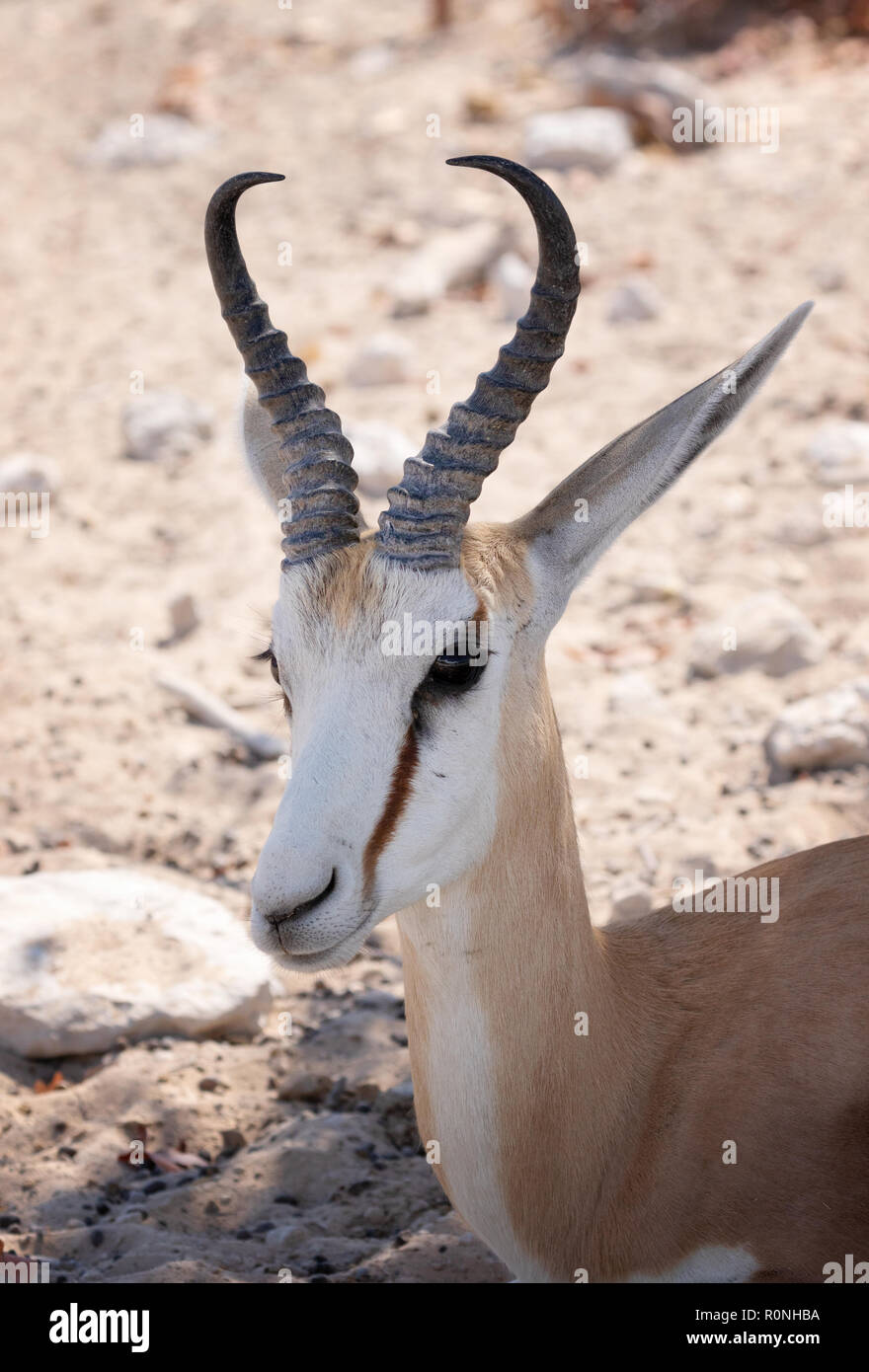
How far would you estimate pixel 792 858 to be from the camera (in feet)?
13.5

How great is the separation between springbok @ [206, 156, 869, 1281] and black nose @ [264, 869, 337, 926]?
13 cm

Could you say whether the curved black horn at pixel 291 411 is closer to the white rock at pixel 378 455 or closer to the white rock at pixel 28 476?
the white rock at pixel 378 455

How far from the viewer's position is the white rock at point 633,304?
997 centimetres

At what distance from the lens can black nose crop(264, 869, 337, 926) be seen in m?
2.85

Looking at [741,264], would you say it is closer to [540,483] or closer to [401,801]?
[540,483]

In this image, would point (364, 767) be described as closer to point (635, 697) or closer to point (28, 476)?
point (635, 697)

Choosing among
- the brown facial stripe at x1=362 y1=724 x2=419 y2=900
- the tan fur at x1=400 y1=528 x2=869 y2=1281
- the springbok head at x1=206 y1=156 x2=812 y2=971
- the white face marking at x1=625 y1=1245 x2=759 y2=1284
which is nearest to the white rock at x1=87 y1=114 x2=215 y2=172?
the springbok head at x1=206 y1=156 x2=812 y2=971

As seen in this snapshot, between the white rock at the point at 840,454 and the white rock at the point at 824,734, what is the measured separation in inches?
86.1

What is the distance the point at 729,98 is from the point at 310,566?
10.6 m

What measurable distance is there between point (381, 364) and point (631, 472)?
6367 mm

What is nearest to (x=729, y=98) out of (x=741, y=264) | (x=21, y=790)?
(x=741, y=264)

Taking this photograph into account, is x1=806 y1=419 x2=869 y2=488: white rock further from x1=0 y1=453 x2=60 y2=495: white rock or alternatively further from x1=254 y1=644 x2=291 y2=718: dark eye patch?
x1=254 y1=644 x2=291 y2=718: dark eye patch

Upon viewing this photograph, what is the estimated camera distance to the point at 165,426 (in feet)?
30.6

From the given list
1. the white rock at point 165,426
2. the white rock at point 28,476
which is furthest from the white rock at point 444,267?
the white rock at point 28,476
